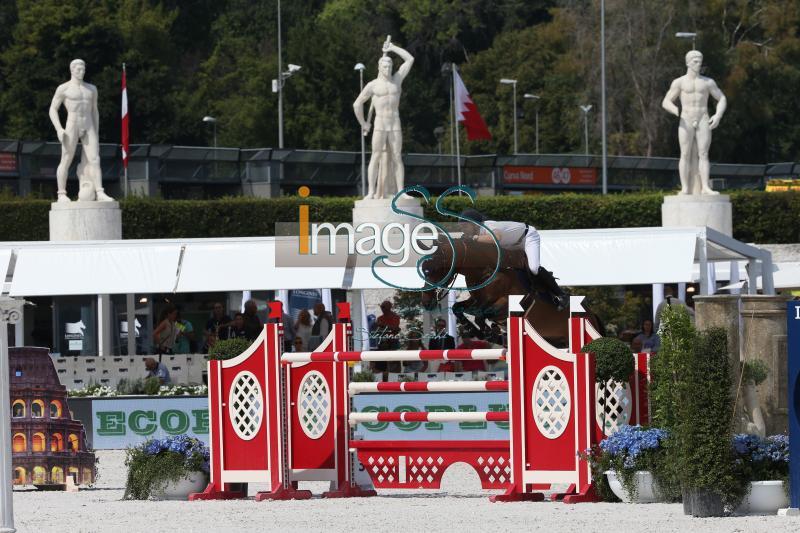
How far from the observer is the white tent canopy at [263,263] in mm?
18953

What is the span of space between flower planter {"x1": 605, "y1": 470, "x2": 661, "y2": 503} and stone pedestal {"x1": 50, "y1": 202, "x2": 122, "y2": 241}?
16199mm

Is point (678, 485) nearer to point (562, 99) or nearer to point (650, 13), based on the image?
point (650, 13)

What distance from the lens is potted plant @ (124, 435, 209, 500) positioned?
11.3 meters

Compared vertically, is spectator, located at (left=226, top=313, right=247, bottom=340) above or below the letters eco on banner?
above

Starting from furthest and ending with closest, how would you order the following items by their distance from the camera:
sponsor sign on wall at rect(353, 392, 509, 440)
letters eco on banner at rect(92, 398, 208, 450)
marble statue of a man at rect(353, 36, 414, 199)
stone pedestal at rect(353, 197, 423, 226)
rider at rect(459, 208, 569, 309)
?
marble statue of a man at rect(353, 36, 414, 199) < stone pedestal at rect(353, 197, 423, 226) < letters eco on banner at rect(92, 398, 208, 450) < sponsor sign on wall at rect(353, 392, 509, 440) < rider at rect(459, 208, 569, 309)

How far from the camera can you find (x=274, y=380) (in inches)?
435

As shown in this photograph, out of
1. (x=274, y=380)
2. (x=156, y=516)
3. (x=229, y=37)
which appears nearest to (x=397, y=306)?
(x=274, y=380)

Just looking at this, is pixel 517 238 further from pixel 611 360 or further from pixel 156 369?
pixel 156 369

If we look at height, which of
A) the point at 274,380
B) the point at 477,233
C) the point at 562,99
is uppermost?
the point at 562,99

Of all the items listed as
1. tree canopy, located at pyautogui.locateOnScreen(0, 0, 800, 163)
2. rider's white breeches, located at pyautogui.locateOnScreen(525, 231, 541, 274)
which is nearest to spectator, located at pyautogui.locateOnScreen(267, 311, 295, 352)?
rider's white breeches, located at pyautogui.locateOnScreen(525, 231, 541, 274)

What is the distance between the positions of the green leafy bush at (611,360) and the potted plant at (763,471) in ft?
3.70

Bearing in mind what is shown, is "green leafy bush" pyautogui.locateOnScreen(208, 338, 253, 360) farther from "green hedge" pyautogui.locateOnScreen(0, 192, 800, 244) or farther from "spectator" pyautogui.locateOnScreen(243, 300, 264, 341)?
"green hedge" pyautogui.locateOnScreen(0, 192, 800, 244)

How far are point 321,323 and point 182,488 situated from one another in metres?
7.51

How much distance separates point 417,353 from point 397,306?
34.0ft
